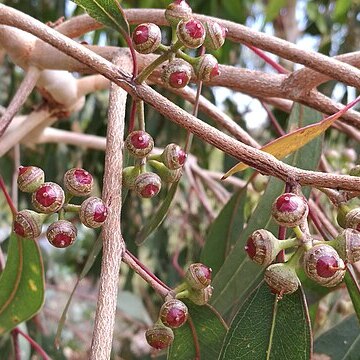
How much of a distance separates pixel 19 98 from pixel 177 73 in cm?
28

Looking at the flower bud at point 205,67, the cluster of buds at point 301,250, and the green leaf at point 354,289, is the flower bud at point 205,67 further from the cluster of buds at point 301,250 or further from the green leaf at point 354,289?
the green leaf at point 354,289

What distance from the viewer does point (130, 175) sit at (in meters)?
0.56

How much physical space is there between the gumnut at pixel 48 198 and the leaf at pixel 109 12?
18 cm

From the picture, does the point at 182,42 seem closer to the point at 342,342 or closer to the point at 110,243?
the point at 110,243

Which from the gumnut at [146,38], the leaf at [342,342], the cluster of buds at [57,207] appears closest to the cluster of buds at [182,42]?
the gumnut at [146,38]

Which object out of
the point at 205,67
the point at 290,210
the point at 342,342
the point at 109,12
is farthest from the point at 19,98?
the point at 342,342

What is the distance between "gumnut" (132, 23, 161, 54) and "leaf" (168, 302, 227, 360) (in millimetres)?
265

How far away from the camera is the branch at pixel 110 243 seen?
1.49ft

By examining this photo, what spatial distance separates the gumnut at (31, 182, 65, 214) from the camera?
0.53 m

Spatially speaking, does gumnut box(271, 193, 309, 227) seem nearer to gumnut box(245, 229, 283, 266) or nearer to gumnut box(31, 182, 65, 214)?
gumnut box(245, 229, 283, 266)

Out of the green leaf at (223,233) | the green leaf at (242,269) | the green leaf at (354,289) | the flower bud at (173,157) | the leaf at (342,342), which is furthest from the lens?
the green leaf at (223,233)

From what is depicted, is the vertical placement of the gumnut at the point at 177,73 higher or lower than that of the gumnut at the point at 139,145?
higher

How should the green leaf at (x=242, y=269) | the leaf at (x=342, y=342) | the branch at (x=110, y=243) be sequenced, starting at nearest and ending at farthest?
the branch at (x=110, y=243) → the green leaf at (x=242, y=269) → the leaf at (x=342, y=342)

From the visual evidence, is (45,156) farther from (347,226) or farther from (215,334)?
(347,226)
